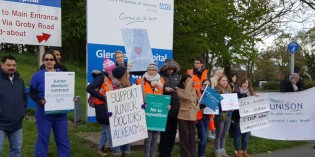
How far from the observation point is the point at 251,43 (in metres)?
15.0

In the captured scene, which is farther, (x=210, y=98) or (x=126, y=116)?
(x=210, y=98)

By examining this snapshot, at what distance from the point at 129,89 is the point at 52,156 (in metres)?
2.16

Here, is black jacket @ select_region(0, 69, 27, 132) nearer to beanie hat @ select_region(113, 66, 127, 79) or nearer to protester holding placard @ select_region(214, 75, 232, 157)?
beanie hat @ select_region(113, 66, 127, 79)

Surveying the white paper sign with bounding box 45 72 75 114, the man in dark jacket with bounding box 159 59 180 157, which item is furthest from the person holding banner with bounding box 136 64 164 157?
the white paper sign with bounding box 45 72 75 114

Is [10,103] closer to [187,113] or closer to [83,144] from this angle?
[83,144]

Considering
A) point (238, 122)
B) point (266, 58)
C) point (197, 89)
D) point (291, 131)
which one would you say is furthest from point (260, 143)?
point (266, 58)

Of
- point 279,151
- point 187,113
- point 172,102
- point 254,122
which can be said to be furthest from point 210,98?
point 279,151

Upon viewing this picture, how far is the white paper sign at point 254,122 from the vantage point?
9242 mm

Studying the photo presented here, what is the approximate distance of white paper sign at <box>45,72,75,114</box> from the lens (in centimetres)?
645

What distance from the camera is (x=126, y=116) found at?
6969mm

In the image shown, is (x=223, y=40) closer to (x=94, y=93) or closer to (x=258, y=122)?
(x=258, y=122)

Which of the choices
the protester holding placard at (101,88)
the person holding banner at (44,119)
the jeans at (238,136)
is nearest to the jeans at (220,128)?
the jeans at (238,136)

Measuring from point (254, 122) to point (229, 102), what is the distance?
113cm

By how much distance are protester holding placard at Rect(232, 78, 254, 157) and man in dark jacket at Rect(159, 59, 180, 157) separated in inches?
73.3
